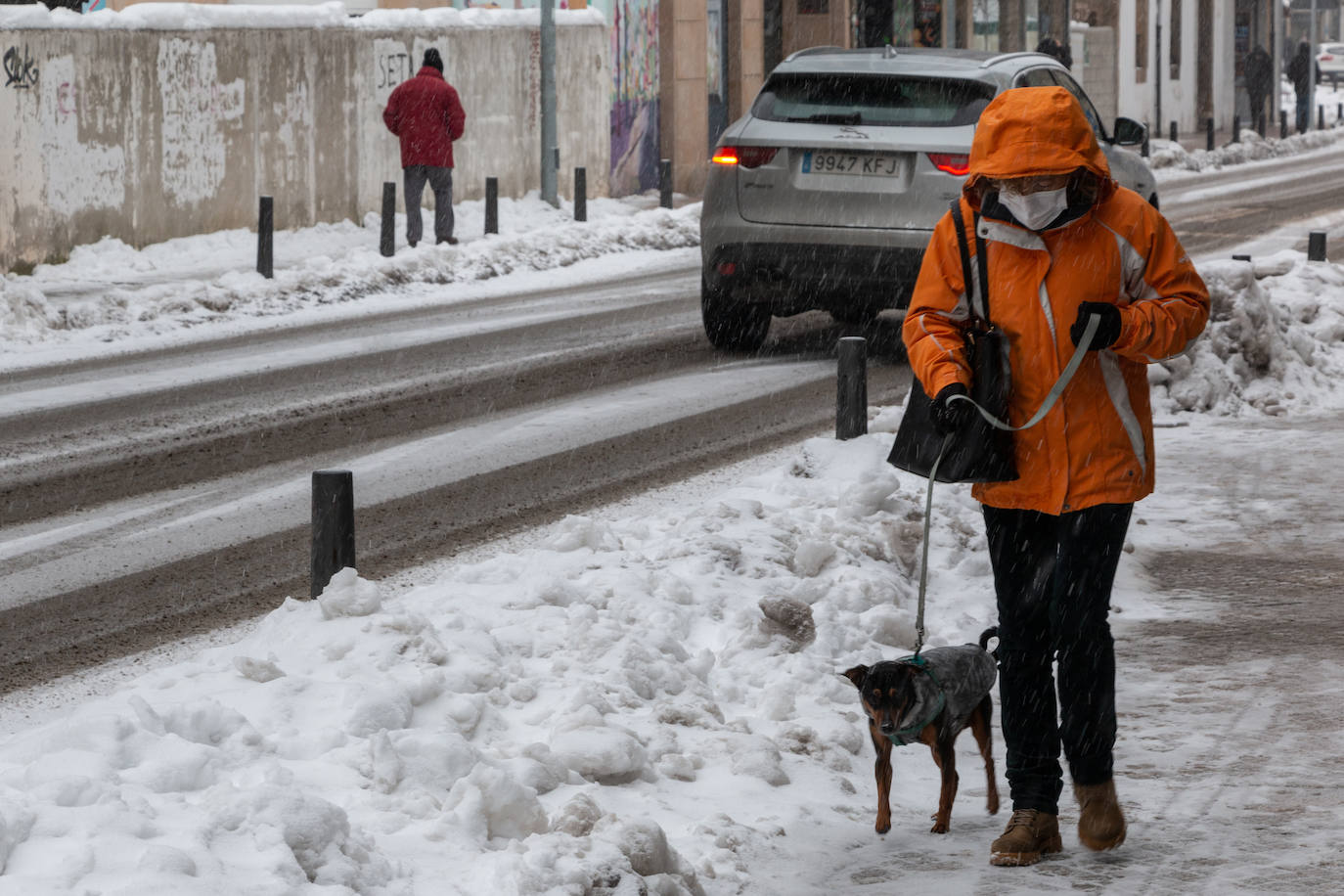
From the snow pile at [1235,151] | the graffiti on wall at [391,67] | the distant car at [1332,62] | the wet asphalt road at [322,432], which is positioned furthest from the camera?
the distant car at [1332,62]

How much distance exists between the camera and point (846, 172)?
1195 cm

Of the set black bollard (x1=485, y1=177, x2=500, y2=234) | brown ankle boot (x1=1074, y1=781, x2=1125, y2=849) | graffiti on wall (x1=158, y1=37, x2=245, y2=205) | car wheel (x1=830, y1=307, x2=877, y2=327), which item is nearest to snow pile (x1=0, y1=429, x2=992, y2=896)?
brown ankle boot (x1=1074, y1=781, x2=1125, y2=849)

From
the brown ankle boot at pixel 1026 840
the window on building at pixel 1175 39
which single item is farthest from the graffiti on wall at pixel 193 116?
the window on building at pixel 1175 39

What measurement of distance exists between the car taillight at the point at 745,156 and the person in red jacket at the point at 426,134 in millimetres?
8484

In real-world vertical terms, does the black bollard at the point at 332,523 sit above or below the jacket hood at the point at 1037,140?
below

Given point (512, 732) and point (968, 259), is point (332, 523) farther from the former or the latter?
point (968, 259)

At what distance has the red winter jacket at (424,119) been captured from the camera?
2039 centimetres

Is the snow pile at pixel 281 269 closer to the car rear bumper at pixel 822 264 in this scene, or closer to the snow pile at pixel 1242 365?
the car rear bumper at pixel 822 264

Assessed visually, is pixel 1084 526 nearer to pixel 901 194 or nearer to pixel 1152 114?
pixel 901 194

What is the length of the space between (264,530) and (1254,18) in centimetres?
5866

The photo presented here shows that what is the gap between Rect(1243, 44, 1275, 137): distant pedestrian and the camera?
4778 cm

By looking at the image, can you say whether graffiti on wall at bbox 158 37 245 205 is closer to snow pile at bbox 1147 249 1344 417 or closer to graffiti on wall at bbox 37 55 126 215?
graffiti on wall at bbox 37 55 126 215

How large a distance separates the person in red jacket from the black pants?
16.2 meters

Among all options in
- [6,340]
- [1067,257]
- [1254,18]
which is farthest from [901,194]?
[1254,18]
